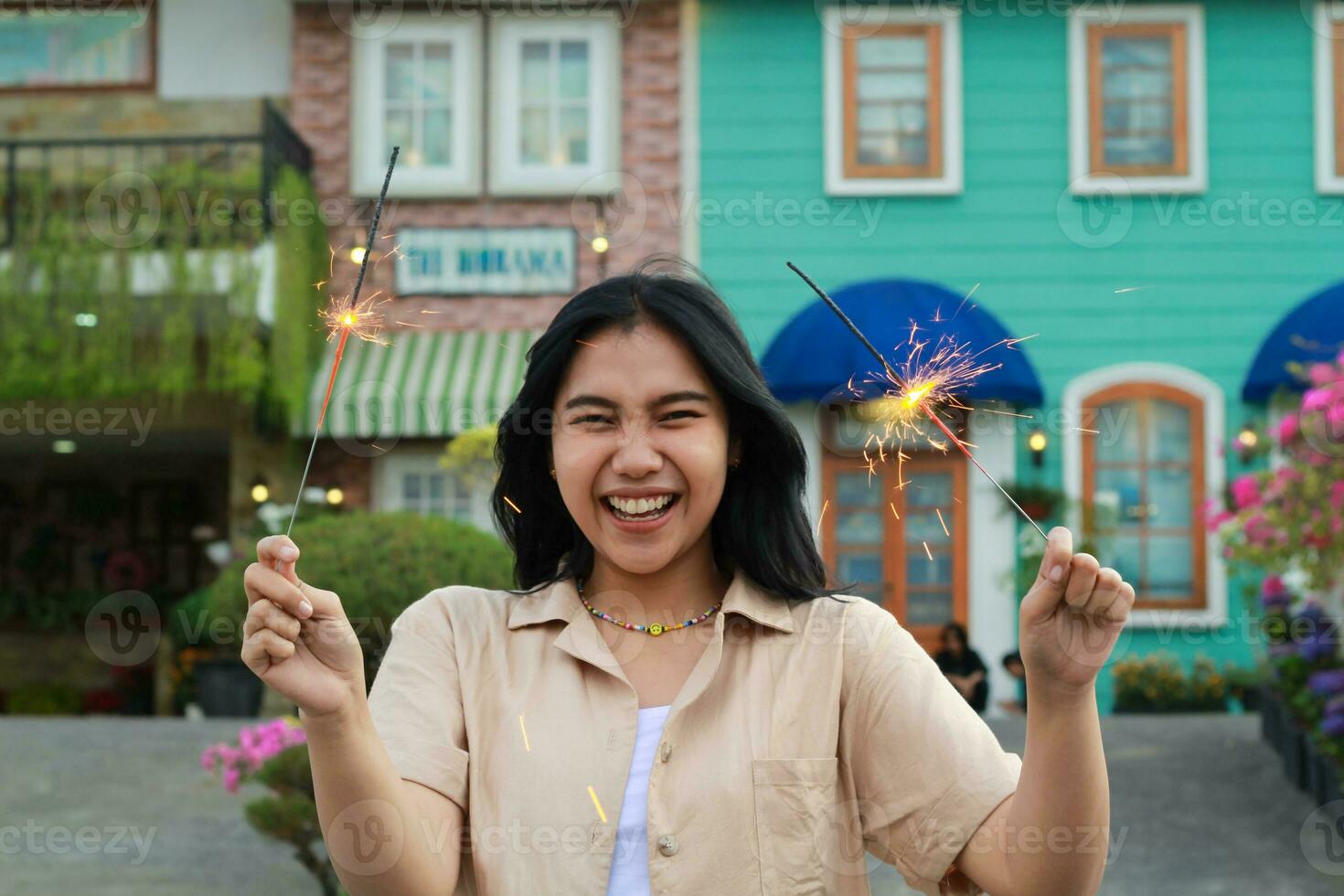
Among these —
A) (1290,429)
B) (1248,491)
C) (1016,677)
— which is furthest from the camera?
(1016,677)

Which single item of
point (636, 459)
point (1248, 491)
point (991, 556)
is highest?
point (636, 459)

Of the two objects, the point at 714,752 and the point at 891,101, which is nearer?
the point at 714,752

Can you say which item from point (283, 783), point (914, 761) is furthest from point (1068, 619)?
point (283, 783)

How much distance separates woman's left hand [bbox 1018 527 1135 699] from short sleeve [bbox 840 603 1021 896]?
17 centimetres

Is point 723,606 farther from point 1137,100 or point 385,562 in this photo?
point 1137,100

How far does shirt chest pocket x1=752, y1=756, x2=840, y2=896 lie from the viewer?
1.71 meters

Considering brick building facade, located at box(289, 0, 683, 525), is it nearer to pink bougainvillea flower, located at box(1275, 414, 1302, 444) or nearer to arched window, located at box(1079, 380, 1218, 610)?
arched window, located at box(1079, 380, 1218, 610)

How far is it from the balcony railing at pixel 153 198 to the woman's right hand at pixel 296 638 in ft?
27.9

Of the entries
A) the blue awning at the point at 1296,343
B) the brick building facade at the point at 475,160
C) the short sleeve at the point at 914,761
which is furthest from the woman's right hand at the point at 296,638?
the blue awning at the point at 1296,343

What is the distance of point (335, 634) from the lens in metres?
1.58

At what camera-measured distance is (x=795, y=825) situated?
1722 mm

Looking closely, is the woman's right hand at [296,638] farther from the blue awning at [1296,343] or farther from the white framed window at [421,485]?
the blue awning at [1296,343]

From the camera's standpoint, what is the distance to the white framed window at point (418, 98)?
10.6 m

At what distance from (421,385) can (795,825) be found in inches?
336
